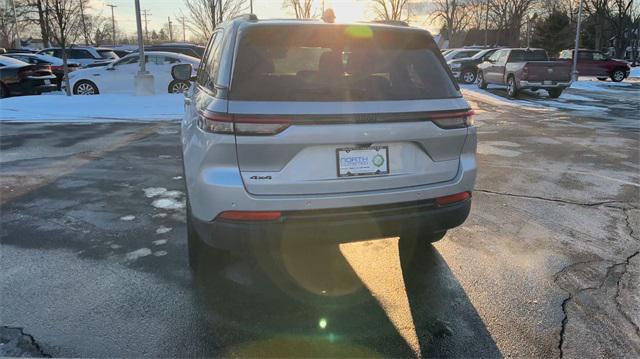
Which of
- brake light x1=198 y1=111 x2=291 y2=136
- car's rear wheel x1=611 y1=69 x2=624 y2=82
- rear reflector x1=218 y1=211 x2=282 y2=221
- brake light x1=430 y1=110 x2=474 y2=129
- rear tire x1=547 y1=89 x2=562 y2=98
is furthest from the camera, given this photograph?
car's rear wheel x1=611 y1=69 x2=624 y2=82

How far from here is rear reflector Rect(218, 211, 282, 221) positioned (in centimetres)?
282

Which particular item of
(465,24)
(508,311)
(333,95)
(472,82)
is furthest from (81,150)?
(465,24)

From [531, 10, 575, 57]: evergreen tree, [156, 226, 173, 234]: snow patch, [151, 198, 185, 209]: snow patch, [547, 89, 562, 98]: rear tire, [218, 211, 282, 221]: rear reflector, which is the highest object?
[531, 10, 575, 57]: evergreen tree

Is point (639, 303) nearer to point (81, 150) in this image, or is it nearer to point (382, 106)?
point (382, 106)

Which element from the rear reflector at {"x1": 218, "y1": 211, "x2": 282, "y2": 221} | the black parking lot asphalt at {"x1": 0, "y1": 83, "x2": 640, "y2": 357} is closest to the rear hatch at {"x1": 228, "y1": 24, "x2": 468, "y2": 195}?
the rear reflector at {"x1": 218, "y1": 211, "x2": 282, "y2": 221}

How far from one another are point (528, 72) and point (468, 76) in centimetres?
816

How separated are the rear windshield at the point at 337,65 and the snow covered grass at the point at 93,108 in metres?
9.02

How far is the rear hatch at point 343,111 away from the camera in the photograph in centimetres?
276

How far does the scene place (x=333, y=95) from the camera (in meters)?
2.90

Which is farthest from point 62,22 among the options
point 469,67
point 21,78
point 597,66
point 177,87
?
point 597,66

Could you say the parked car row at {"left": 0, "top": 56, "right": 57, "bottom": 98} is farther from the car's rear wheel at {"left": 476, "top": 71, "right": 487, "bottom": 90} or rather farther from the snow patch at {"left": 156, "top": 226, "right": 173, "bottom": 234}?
the car's rear wheel at {"left": 476, "top": 71, "right": 487, "bottom": 90}

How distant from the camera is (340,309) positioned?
322cm

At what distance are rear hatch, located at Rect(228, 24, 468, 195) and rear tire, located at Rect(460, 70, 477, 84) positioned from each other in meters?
22.7

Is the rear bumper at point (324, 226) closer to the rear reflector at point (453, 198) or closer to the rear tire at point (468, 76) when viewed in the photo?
the rear reflector at point (453, 198)
